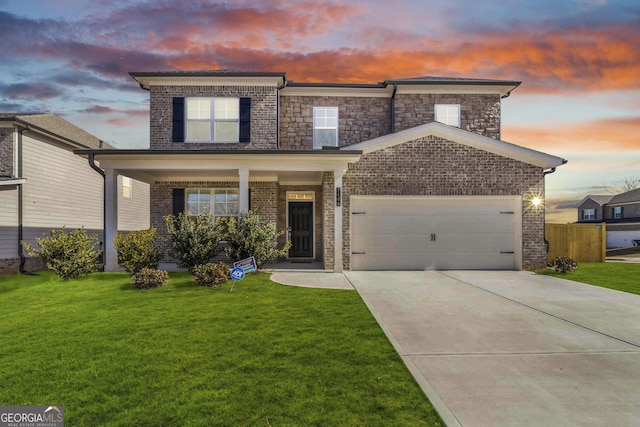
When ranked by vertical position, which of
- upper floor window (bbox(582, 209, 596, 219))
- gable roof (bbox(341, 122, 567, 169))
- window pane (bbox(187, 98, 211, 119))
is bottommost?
upper floor window (bbox(582, 209, 596, 219))

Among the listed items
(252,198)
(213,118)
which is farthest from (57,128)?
(252,198)

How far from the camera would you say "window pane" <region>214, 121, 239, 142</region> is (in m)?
13.5

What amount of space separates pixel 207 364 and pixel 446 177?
405 inches

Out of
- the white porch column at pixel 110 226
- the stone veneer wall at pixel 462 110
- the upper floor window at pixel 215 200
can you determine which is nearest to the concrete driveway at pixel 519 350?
the upper floor window at pixel 215 200

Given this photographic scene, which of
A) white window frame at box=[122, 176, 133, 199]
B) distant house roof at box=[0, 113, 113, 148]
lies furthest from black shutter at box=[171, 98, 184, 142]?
white window frame at box=[122, 176, 133, 199]

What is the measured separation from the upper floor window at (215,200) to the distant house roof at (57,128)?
232 inches

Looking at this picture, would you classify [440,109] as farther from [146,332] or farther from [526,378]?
[146,332]

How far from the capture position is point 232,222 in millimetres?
10234

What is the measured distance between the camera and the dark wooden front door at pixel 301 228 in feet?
47.2

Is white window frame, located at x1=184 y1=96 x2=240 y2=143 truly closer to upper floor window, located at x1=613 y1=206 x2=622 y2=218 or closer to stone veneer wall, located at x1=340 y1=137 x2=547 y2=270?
stone veneer wall, located at x1=340 y1=137 x2=547 y2=270

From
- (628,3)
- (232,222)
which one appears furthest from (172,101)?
(628,3)

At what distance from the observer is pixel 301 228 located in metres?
14.4

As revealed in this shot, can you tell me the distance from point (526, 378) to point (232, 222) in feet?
27.0

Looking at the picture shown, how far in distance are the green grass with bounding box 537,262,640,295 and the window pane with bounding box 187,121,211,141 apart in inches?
523
